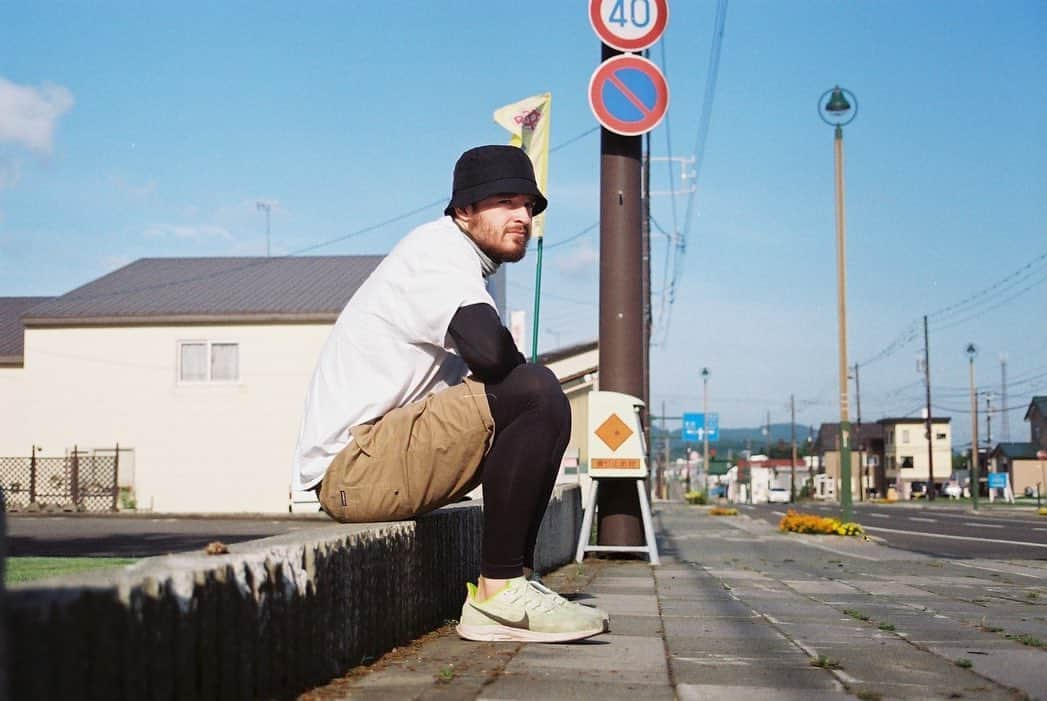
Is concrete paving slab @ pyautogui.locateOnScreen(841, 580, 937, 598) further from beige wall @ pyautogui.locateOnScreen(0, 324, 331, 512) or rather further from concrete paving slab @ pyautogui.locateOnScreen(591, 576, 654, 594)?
beige wall @ pyautogui.locateOnScreen(0, 324, 331, 512)

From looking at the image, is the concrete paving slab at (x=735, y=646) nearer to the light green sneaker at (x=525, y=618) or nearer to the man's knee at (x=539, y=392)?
the light green sneaker at (x=525, y=618)

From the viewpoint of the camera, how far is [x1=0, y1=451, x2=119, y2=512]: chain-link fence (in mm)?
26297

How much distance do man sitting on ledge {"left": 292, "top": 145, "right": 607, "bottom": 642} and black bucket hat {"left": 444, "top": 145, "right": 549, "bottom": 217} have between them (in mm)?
187

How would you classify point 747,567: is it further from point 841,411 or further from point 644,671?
point 841,411

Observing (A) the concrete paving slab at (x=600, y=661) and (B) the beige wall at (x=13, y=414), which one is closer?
(A) the concrete paving slab at (x=600, y=661)

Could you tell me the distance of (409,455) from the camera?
332cm

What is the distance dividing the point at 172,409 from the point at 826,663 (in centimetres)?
2570

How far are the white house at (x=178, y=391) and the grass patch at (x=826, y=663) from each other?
78.7 ft

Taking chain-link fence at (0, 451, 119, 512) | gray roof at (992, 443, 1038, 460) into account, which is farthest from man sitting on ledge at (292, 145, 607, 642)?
gray roof at (992, 443, 1038, 460)

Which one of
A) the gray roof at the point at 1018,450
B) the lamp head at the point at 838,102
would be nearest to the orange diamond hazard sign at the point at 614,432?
the lamp head at the point at 838,102

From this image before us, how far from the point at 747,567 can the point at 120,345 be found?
22.3m

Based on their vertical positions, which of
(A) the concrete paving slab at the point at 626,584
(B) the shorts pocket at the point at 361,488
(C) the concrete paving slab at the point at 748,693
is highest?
(B) the shorts pocket at the point at 361,488

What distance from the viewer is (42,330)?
2792 centimetres

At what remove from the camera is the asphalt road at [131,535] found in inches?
447
